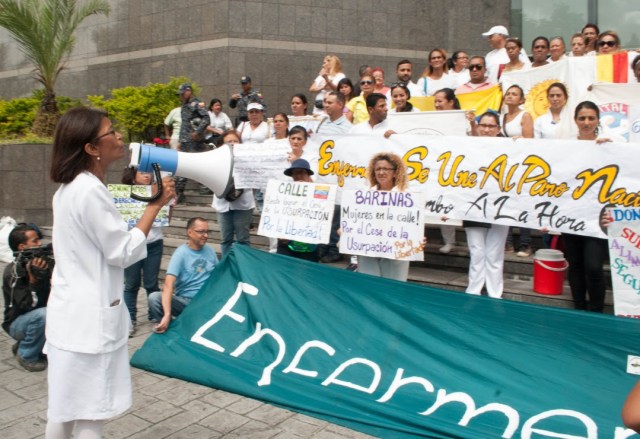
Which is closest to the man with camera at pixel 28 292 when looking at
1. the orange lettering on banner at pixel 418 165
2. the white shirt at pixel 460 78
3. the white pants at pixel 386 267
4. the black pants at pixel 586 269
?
the white pants at pixel 386 267

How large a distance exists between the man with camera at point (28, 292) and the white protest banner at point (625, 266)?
4410 millimetres

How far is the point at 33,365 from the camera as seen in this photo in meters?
5.39

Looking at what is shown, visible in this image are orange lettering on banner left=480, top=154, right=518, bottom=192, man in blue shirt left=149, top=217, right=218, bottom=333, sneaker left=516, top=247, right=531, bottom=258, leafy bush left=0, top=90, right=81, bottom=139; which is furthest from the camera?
leafy bush left=0, top=90, right=81, bottom=139

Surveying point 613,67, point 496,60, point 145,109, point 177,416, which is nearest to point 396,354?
point 177,416

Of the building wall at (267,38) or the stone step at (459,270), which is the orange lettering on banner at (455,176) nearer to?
the stone step at (459,270)

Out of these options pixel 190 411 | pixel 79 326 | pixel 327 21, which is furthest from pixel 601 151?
pixel 327 21

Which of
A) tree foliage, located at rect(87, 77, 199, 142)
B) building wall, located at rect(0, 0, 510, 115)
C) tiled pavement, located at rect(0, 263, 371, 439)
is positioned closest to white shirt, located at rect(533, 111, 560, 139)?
tiled pavement, located at rect(0, 263, 371, 439)

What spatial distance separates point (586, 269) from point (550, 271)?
0.48 meters

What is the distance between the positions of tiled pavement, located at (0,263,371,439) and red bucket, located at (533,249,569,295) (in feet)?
9.24

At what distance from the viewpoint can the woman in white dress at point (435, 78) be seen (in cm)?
923

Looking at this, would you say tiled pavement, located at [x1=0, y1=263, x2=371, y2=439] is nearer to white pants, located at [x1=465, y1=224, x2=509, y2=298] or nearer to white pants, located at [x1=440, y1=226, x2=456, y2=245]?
white pants, located at [x1=465, y1=224, x2=509, y2=298]

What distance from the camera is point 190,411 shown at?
450 centimetres

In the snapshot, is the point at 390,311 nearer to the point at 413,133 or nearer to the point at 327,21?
the point at 413,133

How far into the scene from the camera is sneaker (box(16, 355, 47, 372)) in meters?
5.39
